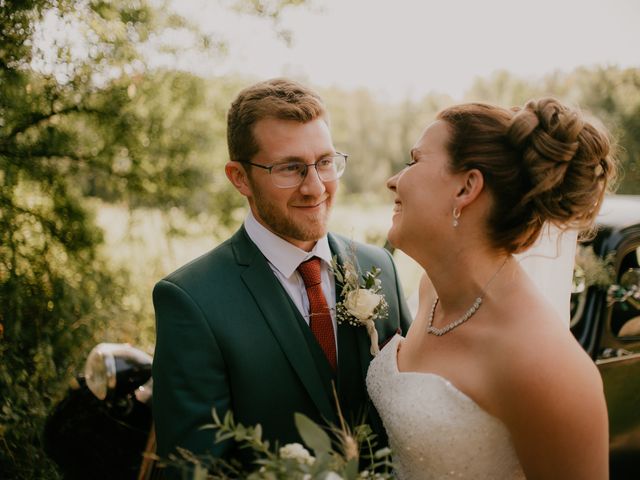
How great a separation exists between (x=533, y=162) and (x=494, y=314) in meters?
0.56

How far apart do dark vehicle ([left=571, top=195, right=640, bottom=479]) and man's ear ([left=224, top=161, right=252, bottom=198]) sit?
6.61 ft

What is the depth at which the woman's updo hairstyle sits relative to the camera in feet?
6.28

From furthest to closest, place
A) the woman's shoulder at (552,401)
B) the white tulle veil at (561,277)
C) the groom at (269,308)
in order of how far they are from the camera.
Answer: the white tulle veil at (561,277), the groom at (269,308), the woman's shoulder at (552,401)

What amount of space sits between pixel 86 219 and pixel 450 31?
30.8ft

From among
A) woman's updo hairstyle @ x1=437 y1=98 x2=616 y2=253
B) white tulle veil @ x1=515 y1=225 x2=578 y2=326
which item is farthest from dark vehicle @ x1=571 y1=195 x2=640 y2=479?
woman's updo hairstyle @ x1=437 y1=98 x2=616 y2=253

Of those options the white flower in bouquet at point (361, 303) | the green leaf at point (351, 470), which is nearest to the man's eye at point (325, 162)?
the white flower in bouquet at point (361, 303)

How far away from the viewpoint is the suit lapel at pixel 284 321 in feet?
6.88

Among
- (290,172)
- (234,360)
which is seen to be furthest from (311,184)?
(234,360)

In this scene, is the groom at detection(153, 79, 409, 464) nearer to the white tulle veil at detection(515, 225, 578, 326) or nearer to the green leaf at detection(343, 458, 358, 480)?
the green leaf at detection(343, 458, 358, 480)

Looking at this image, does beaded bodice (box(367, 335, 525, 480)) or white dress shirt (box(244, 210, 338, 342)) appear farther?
white dress shirt (box(244, 210, 338, 342))

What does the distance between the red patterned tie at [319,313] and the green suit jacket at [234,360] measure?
1.7 inches

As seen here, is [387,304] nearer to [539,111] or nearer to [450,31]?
[539,111]

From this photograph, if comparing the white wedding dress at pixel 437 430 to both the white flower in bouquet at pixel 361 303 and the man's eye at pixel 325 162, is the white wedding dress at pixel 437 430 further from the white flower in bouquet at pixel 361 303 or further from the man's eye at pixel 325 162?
the man's eye at pixel 325 162

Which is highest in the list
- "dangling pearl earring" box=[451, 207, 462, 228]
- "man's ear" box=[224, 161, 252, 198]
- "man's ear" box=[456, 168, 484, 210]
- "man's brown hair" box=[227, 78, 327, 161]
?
"man's brown hair" box=[227, 78, 327, 161]
